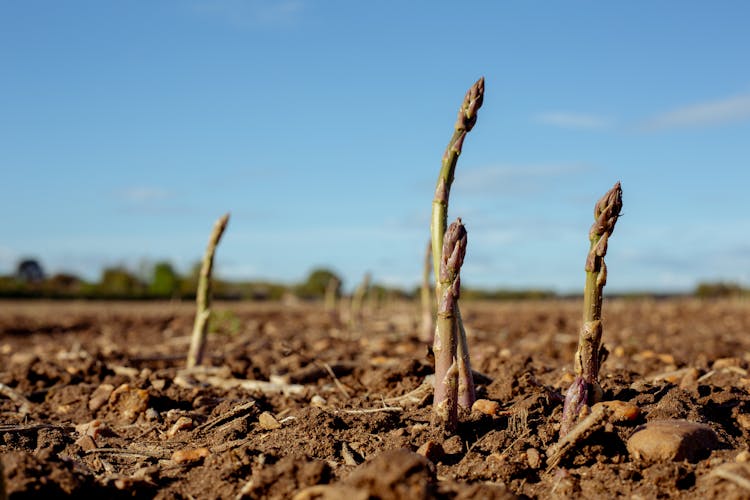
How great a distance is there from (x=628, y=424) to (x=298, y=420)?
1761 millimetres

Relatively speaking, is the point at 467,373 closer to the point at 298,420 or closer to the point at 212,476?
the point at 298,420

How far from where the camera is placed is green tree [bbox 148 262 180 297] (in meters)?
58.1

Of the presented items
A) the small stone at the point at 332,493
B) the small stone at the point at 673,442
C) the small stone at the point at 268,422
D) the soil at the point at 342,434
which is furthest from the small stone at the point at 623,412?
the small stone at the point at 268,422

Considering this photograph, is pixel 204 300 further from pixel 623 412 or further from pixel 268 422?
pixel 623 412

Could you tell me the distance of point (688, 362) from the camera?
23.1 ft

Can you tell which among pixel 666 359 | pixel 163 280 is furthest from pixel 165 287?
pixel 666 359

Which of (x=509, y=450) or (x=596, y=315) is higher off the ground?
Answer: (x=596, y=315)

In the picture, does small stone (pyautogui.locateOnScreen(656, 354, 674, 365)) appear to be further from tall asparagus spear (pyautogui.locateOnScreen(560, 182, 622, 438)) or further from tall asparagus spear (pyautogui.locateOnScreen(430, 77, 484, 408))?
tall asparagus spear (pyautogui.locateOnScreen(430, 77, 484, 408))

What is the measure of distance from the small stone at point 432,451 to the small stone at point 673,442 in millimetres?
911

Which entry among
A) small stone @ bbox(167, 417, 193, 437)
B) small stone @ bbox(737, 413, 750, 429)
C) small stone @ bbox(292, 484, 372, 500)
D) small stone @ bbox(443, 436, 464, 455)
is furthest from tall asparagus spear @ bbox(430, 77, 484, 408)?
small stone @ bbox(167, 417, 193, 437)

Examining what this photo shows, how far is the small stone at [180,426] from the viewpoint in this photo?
4648 millimetres

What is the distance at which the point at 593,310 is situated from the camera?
383cm

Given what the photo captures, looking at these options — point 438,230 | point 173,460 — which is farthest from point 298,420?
point 438,230

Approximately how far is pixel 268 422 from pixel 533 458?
157cm
